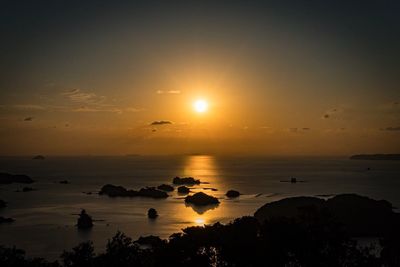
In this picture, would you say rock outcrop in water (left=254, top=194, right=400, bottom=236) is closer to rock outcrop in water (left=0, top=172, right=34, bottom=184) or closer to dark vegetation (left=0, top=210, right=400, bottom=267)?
dark vegetation (left=0, top=210, right=400, bottom=267)

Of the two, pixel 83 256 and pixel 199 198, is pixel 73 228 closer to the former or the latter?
pixel 199 198

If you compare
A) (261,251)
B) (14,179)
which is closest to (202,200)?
(261,251)

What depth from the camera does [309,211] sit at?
26000 millimetres

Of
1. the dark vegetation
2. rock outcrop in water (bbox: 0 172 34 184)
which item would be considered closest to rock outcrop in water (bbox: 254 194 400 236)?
the dark vegetation

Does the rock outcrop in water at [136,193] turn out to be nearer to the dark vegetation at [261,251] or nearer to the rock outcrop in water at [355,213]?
the rock outcrop in water at [355,213]

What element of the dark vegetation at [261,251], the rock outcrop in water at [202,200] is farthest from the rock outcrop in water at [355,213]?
the dark vegetation at [261,251]

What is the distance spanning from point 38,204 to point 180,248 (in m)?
93.5

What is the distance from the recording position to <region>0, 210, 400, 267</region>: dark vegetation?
23984 mm

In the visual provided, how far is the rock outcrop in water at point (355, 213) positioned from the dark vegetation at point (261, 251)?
39.5m

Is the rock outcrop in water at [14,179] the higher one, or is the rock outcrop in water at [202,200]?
the rock outcrop in water at [14,179]

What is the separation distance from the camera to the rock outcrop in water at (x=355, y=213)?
67.4 meters

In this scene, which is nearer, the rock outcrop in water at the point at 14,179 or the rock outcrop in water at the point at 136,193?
the rock outcrop in water at the point at 136,193

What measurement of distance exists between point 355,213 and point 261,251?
5086 centimetres

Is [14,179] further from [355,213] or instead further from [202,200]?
[355,213]
